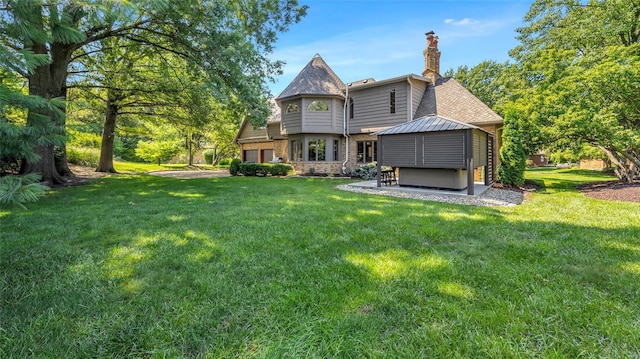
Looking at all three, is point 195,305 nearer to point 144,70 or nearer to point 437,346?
point 437,346

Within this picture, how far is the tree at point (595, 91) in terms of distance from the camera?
31.3ft

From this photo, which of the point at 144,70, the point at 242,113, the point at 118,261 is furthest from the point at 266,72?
the point at 118,261

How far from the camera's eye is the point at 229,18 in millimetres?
10266

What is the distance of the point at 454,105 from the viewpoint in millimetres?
14773

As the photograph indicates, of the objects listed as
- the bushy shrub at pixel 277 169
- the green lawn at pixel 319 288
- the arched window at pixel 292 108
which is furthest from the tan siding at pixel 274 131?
the green lawn at pixel 319 288

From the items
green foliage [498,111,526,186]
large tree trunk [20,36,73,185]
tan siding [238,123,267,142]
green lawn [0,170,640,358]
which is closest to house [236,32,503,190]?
green foliage [498,111,526,186]

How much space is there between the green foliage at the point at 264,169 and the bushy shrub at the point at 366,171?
427 centimetres

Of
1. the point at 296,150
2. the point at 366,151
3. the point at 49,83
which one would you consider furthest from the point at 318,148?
the point at 49,83

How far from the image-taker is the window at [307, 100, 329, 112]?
16812 mm

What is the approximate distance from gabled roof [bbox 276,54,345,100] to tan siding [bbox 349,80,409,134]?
1373mm

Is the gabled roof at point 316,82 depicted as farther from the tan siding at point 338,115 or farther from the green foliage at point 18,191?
the green foliage at point 18,191

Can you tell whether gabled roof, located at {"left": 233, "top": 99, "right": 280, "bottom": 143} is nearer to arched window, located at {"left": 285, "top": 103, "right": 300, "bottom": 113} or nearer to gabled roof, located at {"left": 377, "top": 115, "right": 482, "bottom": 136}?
arched window, located at {"left": 285, "top": 103, "right": 300, "bottom": 113}

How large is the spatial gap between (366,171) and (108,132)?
1508 centimetres

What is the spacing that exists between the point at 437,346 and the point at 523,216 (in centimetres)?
525
